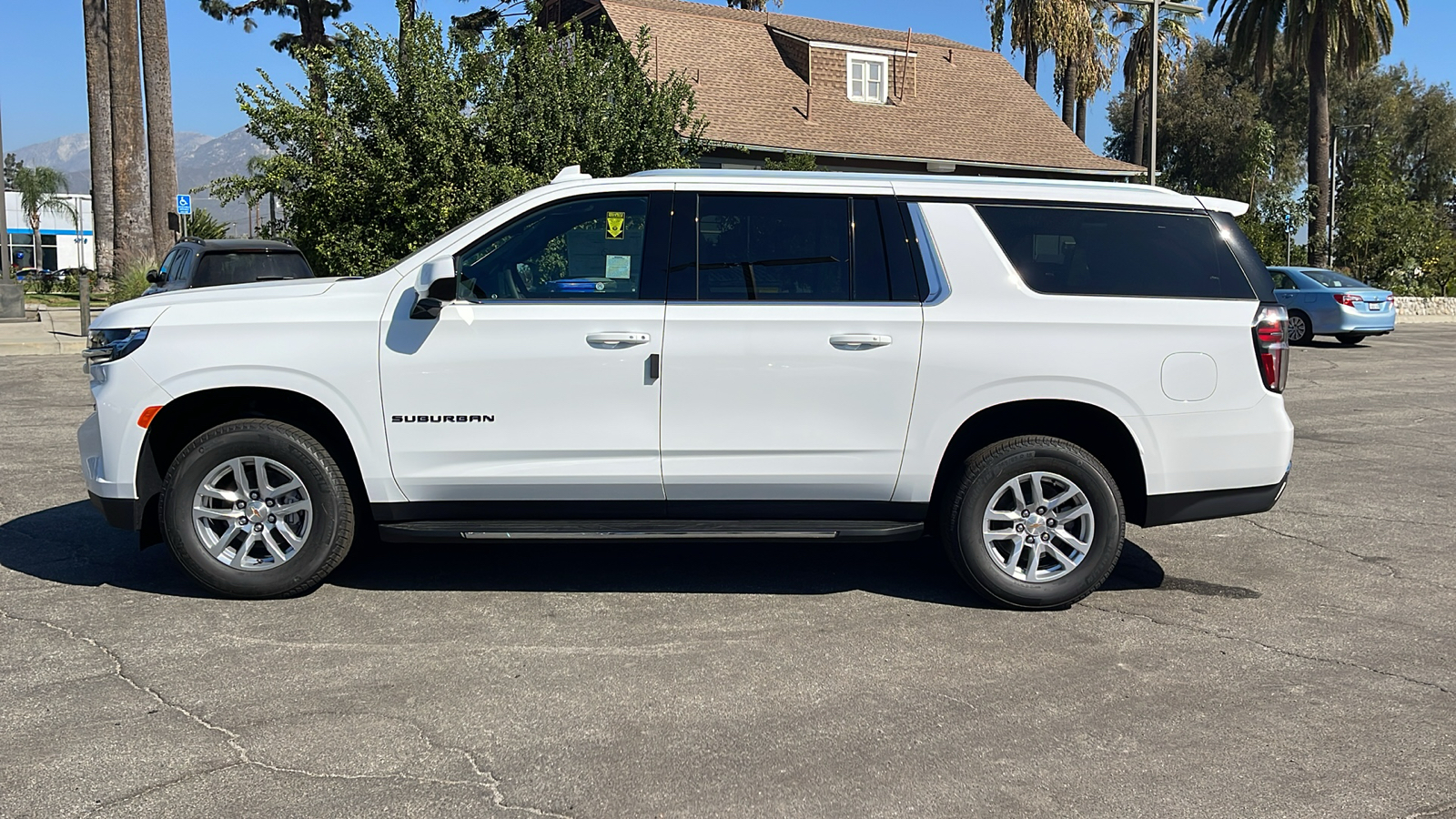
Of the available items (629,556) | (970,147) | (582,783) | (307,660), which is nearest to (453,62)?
(629,556)

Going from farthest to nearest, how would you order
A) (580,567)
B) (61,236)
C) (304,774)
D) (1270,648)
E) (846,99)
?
1. (61,236)
2. (846,99)
3. (580,567)
4. (1270,648)
5. (304,774)

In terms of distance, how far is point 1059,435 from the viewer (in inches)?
227

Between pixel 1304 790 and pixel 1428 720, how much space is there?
2.95 ft

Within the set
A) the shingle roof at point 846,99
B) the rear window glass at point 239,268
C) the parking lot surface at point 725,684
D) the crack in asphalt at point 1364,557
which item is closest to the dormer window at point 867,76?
the shingle roof at point 846,99

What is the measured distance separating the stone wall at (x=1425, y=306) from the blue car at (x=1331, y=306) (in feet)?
37.8

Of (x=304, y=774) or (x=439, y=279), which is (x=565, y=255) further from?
(x=304, y=774)

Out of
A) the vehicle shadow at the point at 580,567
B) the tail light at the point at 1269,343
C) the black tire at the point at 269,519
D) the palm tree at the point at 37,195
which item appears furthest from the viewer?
the palm tree at the point at 37,195

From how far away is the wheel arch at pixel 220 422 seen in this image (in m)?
5.48

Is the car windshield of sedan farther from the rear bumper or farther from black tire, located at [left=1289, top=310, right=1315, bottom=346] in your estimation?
the rear bumper

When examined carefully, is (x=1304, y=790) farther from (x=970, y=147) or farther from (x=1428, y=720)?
(x=970, y=147)

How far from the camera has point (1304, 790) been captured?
3693 millimetres

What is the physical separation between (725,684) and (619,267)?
2.02 metres

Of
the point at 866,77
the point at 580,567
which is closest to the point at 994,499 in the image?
the point at 580,567

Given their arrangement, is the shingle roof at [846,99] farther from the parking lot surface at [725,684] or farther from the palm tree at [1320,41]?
the parking lot surface at [725,684]
